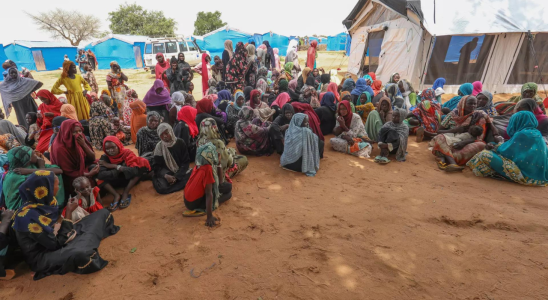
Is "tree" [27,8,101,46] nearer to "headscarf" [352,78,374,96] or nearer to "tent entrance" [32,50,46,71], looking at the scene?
"tent entrance" [32,50,46,71]

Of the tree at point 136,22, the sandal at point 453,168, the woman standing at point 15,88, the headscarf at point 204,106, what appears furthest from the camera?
the tree at point 136,22

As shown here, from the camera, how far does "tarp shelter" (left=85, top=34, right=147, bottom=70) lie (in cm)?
2320

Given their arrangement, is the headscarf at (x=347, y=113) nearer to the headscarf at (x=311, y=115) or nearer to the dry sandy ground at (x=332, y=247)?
the headscarf at (x=311, y=115)

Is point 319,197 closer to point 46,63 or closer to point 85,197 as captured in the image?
point 85,197

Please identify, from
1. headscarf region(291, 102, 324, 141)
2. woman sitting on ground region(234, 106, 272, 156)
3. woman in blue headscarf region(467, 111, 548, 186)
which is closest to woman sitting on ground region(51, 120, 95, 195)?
woman sitting on ground region(234, 106, 272, 156)

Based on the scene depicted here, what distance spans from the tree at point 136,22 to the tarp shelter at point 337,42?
2017 centimetres

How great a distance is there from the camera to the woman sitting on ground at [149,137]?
4507 millimetres

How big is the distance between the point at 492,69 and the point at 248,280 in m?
11.5

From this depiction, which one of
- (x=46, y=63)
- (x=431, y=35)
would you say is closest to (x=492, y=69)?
(x=431, y=35)

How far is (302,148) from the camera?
15.3ft

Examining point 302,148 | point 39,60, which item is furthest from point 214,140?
point 39,60

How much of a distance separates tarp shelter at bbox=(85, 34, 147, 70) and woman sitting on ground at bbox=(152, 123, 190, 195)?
75.0 feet

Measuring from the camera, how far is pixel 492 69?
9.75 meters

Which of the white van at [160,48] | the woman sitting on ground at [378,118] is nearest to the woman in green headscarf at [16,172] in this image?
the woman sitting on ground at [378,118]
